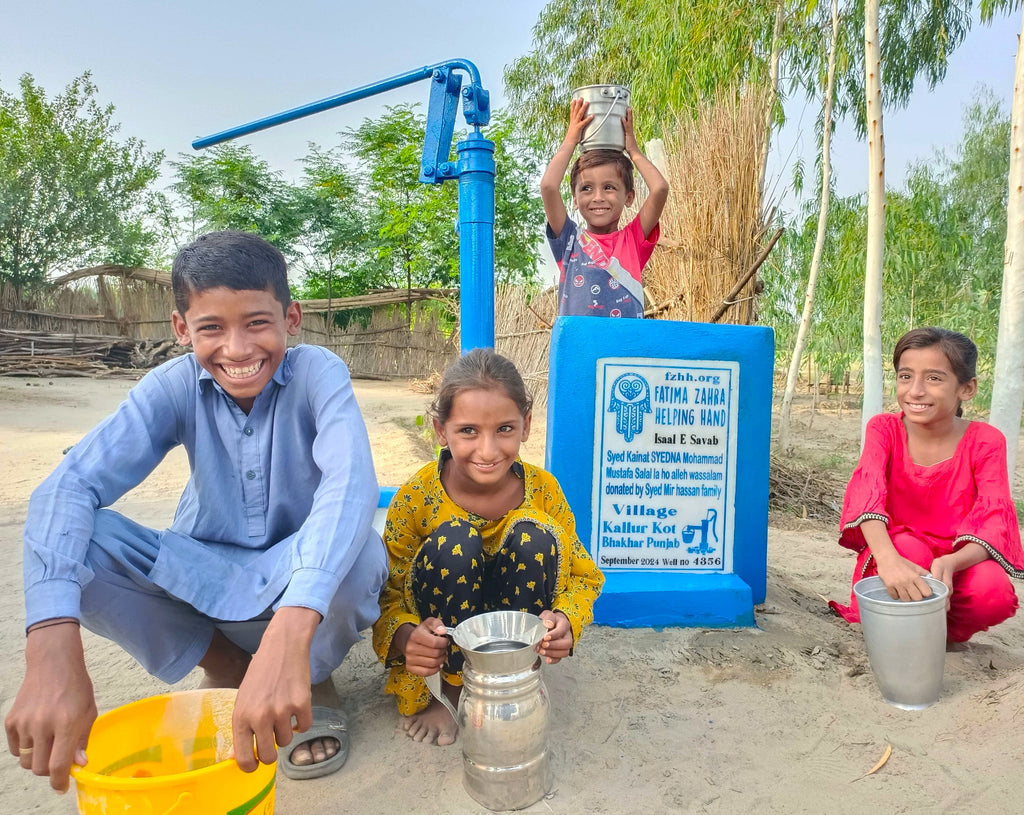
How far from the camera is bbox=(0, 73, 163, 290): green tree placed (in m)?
15.7

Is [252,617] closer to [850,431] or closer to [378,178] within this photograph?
[850,431]

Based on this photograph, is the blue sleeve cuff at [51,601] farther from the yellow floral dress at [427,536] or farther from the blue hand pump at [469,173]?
the blue hand pump at [469,173]

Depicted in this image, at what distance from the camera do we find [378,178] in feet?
53.9

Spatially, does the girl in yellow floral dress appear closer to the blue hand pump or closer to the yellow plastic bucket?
the yellow plastic bucket

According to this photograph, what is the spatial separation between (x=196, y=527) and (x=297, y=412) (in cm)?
40

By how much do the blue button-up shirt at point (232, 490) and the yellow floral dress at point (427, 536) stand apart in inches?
7.3

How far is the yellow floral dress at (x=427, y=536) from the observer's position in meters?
1.77

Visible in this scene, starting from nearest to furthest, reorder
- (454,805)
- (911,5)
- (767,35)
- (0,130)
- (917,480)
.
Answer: (454,805) → (917,480) → (911,5) → (767,35) → (0,130)

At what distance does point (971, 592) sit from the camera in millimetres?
2213

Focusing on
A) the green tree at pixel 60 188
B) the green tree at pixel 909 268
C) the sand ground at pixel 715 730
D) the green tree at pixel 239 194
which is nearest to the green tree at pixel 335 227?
the green tree at pixel 239 194

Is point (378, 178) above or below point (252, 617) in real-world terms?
above

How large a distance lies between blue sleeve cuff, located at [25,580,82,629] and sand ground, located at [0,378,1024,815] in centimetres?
53

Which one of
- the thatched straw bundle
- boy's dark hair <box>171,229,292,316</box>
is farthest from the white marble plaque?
the thatched straw bundle

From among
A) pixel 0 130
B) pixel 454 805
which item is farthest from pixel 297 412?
pixel 0 130
